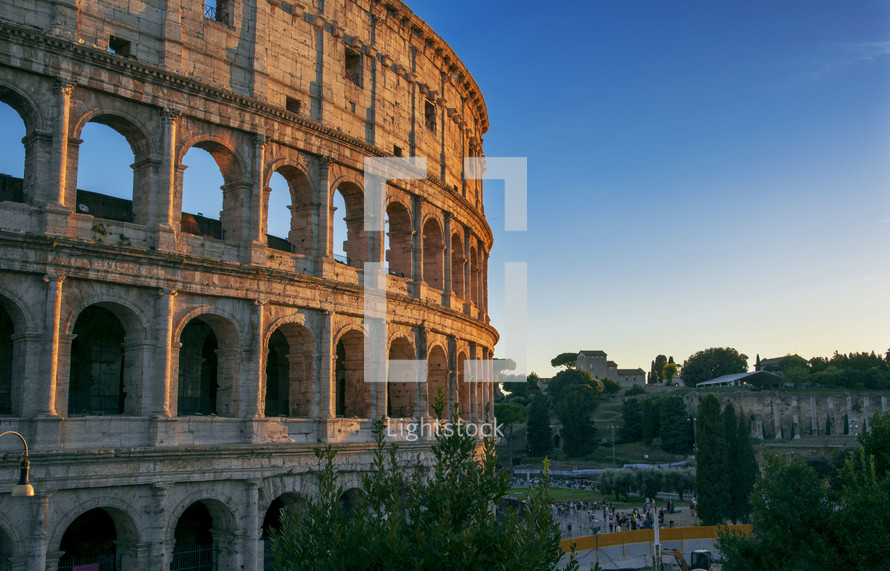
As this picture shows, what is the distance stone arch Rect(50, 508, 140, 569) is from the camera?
16.0 metres

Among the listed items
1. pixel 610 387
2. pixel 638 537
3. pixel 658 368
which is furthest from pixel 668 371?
pixel 638 537


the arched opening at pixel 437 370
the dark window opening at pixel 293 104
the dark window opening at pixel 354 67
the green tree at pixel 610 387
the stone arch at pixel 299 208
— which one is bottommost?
the green tree at pixel 610 387

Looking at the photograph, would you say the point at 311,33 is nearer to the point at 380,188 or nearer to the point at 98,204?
the point at 380,188

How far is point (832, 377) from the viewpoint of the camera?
91.0m

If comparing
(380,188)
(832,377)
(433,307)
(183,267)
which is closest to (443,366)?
(433,307)

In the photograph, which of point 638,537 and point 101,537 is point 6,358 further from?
point 638,537

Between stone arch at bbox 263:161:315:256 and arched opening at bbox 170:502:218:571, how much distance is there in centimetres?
740

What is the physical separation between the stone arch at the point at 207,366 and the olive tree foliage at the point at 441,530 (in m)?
9.21

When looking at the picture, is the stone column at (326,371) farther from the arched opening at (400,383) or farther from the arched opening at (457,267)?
the arched opening at (457,267)

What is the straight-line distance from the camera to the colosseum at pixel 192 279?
1538 cm

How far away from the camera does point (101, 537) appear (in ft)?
59.1

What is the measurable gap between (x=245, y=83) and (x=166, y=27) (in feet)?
7.75

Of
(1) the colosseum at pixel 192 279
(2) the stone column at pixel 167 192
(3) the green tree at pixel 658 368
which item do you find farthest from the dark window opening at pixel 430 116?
(3) the green tree at pixel 658 368

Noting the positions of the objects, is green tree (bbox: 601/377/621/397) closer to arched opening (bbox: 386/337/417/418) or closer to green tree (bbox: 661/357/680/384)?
green tree (bbox: 661/357/680/384)
